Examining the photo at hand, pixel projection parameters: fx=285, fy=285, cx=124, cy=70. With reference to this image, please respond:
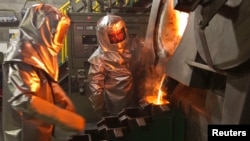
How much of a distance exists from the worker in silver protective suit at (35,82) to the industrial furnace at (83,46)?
184cm

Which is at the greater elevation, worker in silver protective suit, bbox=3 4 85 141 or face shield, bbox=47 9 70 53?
face shield, bbox=47 9 70 53

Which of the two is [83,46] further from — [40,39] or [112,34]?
[40,39]

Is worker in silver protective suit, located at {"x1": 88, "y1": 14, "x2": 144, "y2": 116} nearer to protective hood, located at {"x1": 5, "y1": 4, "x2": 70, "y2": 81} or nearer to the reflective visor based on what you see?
the reflective visor

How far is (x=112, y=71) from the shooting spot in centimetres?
363

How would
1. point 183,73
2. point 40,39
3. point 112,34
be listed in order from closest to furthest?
point 183,73
point 40,39
point 112,34

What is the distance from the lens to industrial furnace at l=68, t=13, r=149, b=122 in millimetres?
4293

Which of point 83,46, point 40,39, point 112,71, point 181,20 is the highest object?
point 181,20

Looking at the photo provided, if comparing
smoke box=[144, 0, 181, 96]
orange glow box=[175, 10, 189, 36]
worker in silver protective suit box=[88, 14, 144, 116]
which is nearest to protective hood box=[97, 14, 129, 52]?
worker in silver protective suit box=[88, 14, 144, 116]

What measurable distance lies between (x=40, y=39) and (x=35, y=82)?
0.35m

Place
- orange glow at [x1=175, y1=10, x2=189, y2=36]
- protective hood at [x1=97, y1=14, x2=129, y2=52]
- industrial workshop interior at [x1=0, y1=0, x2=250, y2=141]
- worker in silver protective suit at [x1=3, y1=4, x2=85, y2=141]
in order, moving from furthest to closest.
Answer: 1. protective hood at [x1=97, y1=14, x2=129, y2=52]
2. orange glow at [x1=175, y1=10, x2=189, y2=36]
3. worker in silver protective suit at [x1=3, y1=4, x2=85, y2=141]
4. industrial workshop interior at [x1=0, y1=0, x2=250, y2=141]

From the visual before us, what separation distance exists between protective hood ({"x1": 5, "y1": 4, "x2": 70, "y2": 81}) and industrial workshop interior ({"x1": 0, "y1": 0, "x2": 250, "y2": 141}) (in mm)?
187

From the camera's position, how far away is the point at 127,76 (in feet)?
11.9

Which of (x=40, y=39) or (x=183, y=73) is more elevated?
(x=40, y=39)

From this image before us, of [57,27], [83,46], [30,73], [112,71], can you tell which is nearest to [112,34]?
[112,71]
